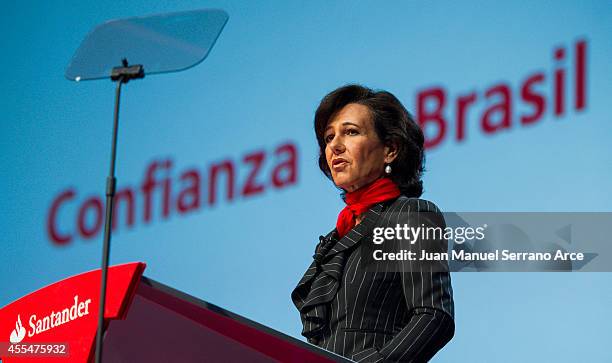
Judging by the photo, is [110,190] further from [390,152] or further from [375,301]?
[390,152]

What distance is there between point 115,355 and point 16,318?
0.65 feet

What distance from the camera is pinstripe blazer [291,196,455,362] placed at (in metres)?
1.40

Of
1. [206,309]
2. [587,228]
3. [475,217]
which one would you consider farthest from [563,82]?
[206,309]

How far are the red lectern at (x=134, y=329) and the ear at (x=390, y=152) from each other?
0.62 metres

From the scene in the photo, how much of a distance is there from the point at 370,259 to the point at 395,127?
0.93 ft

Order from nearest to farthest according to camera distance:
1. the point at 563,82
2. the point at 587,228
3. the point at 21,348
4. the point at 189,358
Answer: the point at 189,358 → the point at 21,348 → the point at 587,228 → the point at 563,82

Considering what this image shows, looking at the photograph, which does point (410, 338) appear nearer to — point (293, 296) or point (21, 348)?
point (293, 296)

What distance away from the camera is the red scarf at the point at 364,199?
63.5 inches

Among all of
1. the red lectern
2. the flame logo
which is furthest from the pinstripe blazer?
the flame logo

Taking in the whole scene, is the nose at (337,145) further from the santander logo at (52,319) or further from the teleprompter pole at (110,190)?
the santander logo at (52,319)

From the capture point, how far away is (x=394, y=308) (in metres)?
1.49

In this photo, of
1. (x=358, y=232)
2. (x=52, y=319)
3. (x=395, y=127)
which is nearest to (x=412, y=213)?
(x=358, y=232)

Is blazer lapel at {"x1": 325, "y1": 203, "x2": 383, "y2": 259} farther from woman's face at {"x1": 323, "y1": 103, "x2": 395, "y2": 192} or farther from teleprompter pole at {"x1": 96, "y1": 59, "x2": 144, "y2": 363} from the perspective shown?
teleprompter pole at {"x1": 96, "y1": 59, "x2": 144, "y2": 363}

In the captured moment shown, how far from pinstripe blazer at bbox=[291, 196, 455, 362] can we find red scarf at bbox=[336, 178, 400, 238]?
0.07 ft
